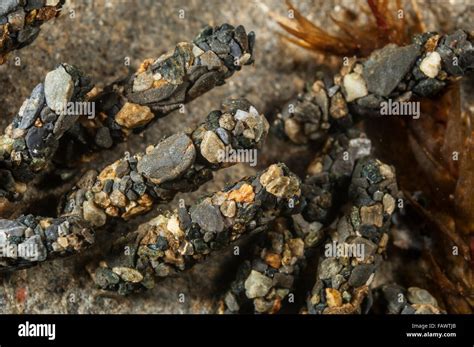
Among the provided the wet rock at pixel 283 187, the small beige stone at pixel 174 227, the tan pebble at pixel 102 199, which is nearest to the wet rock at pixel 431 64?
the wet rock at pixel 283 187

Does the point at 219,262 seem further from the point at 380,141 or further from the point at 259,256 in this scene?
the point at 380,141

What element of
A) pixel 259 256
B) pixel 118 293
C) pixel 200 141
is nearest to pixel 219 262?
pixel 259 256

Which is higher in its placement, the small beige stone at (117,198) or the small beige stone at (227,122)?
the small beige stone at (227,122)

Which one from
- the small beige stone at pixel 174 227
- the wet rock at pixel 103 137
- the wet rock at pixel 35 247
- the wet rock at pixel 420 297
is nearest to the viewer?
the wet rock at pixel 35 247

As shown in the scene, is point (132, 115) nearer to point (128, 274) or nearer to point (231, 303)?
point (128, 274)

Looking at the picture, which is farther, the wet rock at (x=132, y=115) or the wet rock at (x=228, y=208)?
the wet rock at (x=132, y=115)

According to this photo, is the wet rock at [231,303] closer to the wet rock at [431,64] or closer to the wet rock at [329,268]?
the wet rock at [329,268]

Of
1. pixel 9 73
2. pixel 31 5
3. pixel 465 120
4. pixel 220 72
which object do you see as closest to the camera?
pixel 31 5
